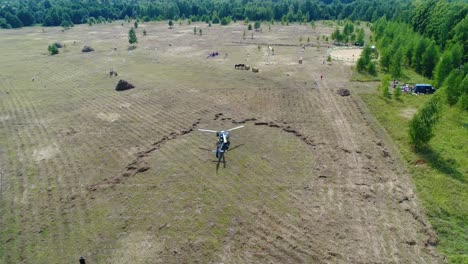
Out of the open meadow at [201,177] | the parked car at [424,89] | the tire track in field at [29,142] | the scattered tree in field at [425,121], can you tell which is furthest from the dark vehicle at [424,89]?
the tire track in field at [29,142]

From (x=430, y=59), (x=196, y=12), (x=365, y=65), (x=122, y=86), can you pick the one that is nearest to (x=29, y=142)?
(x=122, y=86)

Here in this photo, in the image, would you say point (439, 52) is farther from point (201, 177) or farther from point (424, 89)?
point (201, 177)

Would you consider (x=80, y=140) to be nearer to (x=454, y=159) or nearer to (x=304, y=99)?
(x=304, y=99)

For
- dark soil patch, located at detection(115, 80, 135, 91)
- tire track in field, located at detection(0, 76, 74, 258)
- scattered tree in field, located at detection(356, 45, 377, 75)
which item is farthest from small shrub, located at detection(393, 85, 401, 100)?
tire track in field, located at detection(0, 76, 74, 258)

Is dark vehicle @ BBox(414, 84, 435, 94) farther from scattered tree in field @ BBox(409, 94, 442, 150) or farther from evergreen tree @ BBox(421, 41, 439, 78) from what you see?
scattered tree in field @ BBox(409, 94, 442, 150)

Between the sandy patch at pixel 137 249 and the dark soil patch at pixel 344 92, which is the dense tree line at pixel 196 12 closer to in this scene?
the dark soil patch at pixel 344 92
